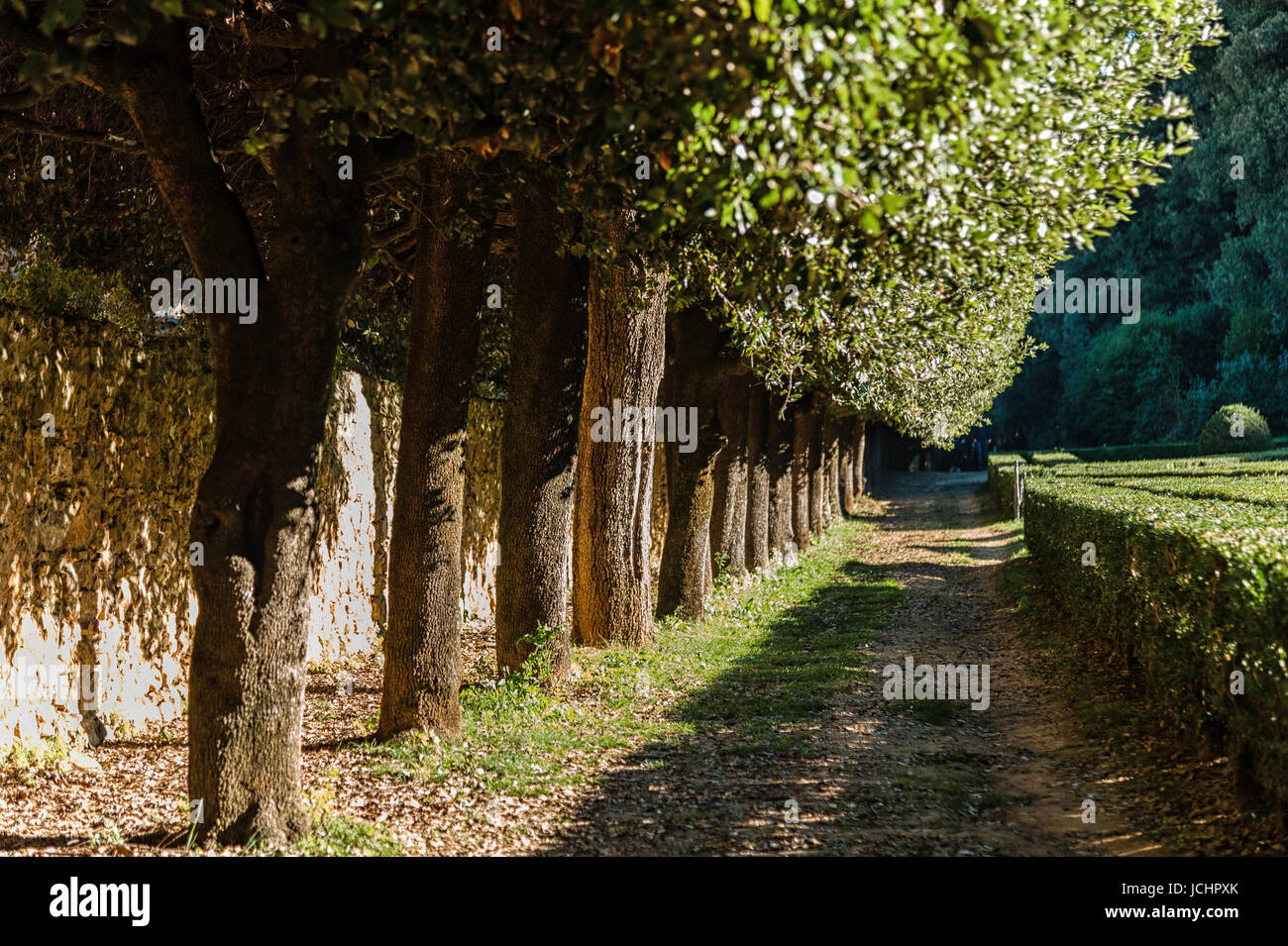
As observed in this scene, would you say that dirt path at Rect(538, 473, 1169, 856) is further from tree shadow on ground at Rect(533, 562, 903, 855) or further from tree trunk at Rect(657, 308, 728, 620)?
tree trunk at Rect(657, 308, 728, 620)

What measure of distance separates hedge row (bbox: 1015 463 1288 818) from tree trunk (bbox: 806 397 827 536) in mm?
12198

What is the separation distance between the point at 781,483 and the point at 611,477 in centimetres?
1030

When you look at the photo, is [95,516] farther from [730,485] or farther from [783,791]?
[730,485]

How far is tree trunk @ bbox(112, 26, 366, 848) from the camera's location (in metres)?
5.66

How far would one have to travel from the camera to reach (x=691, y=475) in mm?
14453

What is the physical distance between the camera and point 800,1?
14.0 feet

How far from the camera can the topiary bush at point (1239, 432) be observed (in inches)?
1288

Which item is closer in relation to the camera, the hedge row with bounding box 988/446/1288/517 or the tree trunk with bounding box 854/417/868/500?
the hedge row with bounding box 988/446/1288/517

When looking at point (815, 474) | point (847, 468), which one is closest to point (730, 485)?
point (815, 474)

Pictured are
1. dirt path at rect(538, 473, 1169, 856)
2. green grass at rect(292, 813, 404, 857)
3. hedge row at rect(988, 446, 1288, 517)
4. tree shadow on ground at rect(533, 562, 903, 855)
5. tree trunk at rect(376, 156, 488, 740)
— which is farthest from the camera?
hedge row at rect(988, 446, 1288, 517)

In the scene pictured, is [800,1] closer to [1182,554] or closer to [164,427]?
[1182,554]

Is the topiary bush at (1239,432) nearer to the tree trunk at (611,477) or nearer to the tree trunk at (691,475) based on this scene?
the tree trunk at (691,475)

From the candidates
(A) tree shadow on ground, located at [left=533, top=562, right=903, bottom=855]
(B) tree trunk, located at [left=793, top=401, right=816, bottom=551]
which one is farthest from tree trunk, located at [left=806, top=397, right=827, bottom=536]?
(A) tree shadow on ground, located at [left=533, top=562, right=903, bottom=855]
